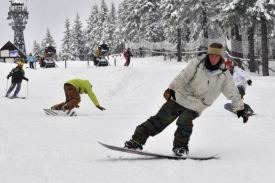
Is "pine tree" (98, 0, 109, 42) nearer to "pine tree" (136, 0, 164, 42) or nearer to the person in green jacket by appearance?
"pine tree" (136, 0, 164, 42)

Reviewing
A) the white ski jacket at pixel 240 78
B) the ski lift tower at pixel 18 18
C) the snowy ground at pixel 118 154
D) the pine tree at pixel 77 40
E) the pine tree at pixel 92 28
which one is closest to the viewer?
the snowy ground at pixel 118 154

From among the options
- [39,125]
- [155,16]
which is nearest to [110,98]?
[39,125]

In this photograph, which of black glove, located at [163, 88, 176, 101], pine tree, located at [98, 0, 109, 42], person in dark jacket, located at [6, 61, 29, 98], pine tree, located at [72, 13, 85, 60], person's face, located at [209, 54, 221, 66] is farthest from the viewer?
pine tree, located at [72, 13, 85, 60]

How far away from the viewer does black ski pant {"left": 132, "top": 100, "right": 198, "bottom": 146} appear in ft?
17.2

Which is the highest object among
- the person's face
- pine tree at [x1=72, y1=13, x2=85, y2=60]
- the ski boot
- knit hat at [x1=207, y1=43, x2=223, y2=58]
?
pine tree at [x1=72, y1=13, x2=85, y2=60]

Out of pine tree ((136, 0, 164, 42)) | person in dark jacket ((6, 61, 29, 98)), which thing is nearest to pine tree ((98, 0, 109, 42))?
pine tree ((136, 0, 164, 42))

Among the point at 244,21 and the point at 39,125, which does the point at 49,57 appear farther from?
the point at 39,125

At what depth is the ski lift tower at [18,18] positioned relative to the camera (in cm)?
9075

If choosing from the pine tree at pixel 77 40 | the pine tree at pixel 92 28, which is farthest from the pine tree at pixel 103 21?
the pine tree at pixel 77 40

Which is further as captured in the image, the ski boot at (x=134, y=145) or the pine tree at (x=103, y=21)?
the pine tree at (x=103, y=21)

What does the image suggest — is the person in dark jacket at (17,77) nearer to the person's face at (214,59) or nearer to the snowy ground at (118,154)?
the snowy ground at (118,154)

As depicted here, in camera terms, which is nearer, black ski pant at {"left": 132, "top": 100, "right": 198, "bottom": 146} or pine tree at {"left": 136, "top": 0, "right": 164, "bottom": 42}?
black ski pant at {"left": 132, "top": 100, "right": 198, "bottom": 146}

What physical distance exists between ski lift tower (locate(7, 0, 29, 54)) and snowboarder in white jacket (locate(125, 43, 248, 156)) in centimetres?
8909

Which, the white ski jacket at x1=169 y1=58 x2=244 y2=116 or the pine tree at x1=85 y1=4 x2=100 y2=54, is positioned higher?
the pine tree at x1=85 y1=4 x2=100 y2=54
